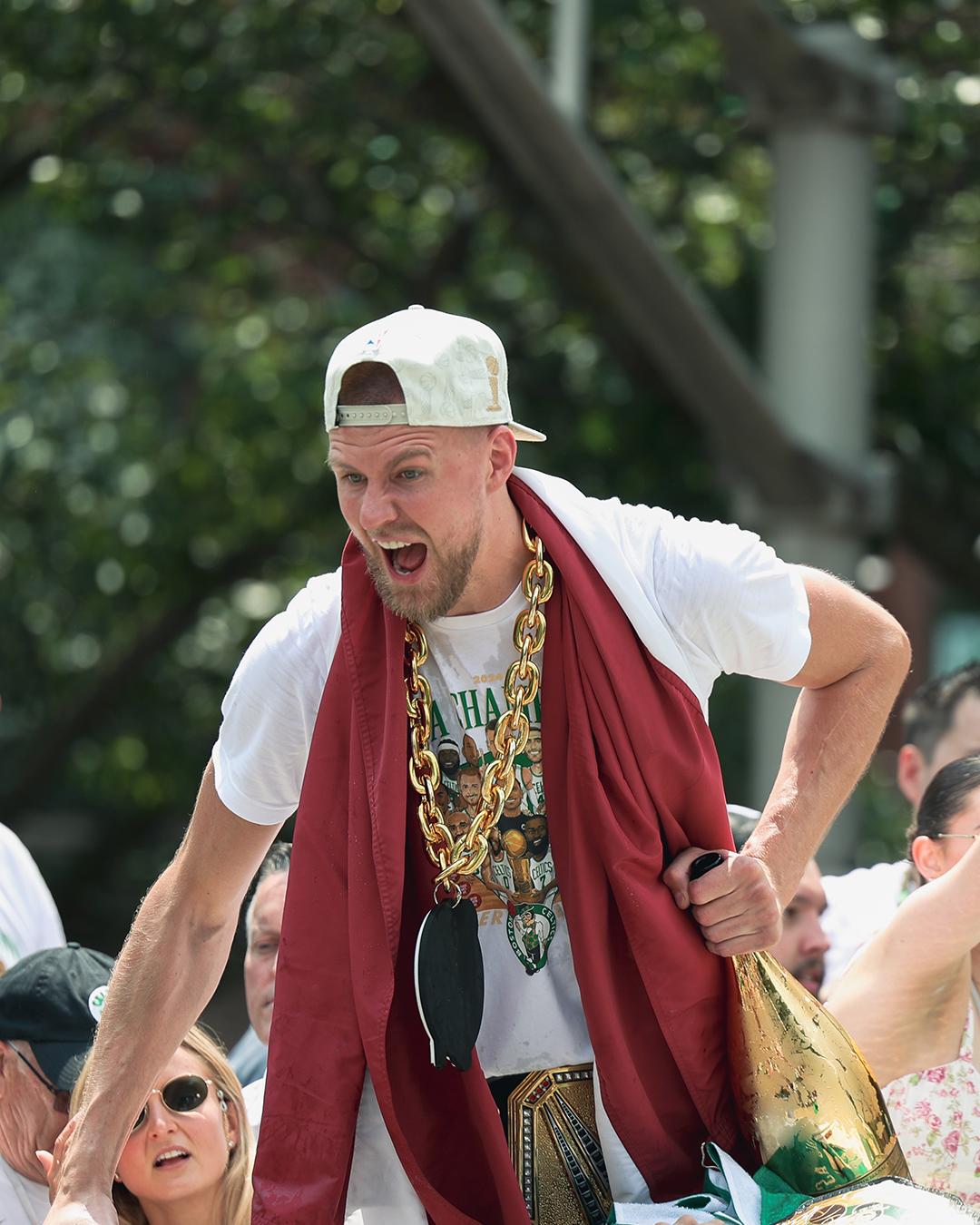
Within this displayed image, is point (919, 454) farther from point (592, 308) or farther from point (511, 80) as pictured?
point (511, 80)

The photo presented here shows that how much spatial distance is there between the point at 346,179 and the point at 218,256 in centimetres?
61

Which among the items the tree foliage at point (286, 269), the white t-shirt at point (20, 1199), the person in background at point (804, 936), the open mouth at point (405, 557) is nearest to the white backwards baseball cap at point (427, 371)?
the open mouth at point (405, 557)

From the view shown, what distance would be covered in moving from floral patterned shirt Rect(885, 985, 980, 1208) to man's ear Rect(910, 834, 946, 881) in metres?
0.26

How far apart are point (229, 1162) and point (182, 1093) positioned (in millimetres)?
129

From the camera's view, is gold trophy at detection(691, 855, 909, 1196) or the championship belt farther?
the championship belt

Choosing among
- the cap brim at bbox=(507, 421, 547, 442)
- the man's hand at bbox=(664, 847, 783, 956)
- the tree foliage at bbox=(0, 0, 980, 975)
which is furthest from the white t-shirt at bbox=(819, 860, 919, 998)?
the tree foliage at bbox=(0, 0, 980, 975)

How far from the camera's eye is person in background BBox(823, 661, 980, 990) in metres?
3.78

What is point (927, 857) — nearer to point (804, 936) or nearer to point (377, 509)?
point (804, 936)

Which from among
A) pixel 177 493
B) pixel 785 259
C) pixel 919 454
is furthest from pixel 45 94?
pixel 919 454

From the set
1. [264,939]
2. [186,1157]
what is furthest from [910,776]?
[186,1157]

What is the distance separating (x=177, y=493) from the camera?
26.2ft

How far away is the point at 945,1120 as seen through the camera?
3.23 m

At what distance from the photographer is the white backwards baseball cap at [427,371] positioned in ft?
7.78

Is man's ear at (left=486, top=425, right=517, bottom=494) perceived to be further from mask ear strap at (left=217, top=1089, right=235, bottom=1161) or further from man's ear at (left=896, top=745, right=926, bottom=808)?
man's ear at (left=896, top=745, right=926, bottom=808)
